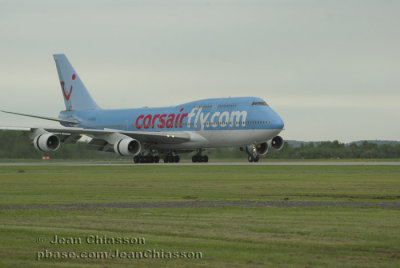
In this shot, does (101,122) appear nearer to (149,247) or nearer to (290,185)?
(290,185)

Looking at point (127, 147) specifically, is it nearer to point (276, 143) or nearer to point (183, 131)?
point (183, 131)

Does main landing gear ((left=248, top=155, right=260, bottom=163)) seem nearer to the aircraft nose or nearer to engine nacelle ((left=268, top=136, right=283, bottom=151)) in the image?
engine nacelle ((left=268, top=136, right=283, bottom=151))

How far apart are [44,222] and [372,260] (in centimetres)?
747

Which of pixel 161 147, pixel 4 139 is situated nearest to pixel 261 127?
pixel 161 147

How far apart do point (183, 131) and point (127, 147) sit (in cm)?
551

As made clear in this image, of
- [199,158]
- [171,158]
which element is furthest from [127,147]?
[199,158]

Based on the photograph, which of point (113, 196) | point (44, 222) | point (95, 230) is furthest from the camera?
point (113, 196)

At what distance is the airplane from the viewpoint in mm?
59094

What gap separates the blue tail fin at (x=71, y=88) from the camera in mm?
76375

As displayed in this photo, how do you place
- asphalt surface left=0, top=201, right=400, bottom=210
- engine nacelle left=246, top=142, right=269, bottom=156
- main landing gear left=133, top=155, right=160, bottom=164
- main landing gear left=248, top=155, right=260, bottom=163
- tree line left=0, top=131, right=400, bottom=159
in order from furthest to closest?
tree line left=0, top=131, right=400, bottom=159 → main landing gear left=133, top=155, right=160, bottom=164 → engine nacelle left=246, top=142, right=269, bottom=156 → main landing gear left=248, top=155, right=260, bottom=163 → asphalt surface left=0, top=201, right=400, bottom=210

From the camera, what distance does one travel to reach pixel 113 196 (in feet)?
77.9

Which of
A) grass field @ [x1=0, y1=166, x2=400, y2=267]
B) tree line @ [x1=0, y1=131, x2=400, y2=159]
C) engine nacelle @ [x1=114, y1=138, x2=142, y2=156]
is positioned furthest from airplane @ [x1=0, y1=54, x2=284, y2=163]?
grass field @ [x1=0, y1=166, x2=400, y2=267]

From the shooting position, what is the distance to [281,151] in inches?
3250

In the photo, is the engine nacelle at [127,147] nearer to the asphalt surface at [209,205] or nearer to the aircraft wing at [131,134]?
the aircraft wing at [131,134]
